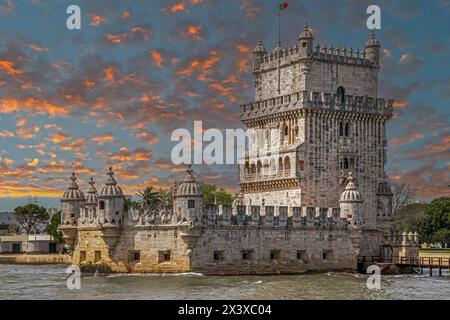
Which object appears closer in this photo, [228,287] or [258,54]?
[228,287]

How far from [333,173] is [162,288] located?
25041 millimetres

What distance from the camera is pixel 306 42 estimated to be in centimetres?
7812

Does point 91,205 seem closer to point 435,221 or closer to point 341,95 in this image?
point 341,95

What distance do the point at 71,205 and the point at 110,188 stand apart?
9.31m

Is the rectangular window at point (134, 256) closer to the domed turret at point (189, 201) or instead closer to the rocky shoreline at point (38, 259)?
the domed turret at point (189, 201)

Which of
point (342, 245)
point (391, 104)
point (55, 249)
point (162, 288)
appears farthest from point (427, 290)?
point (55, 249)

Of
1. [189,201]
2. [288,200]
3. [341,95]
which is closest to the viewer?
[189,201]

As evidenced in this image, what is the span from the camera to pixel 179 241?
67062 millimetres

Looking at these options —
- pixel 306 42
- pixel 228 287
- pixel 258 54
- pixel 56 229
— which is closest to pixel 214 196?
pixel 56 229

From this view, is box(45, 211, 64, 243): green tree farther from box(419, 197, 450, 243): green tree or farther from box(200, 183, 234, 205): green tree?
box(419, 197, 450, 243): green tree

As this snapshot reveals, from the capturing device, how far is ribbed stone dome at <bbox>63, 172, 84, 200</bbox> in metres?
78.1

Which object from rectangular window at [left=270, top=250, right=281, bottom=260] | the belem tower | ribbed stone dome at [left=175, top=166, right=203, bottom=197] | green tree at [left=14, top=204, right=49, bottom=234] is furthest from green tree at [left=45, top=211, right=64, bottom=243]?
ribbed stone dome at [left=175, top=166, right=203, bottom=197]

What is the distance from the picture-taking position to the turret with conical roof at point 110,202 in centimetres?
6981
